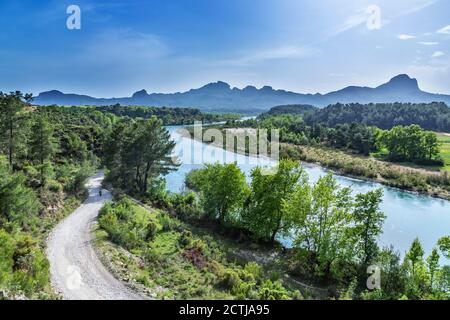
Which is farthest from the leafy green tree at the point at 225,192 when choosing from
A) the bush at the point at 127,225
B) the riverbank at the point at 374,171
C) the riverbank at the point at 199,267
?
the riverbank at the point at 374,171

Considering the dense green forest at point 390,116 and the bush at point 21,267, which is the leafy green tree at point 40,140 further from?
the dense green forest at point 390,116

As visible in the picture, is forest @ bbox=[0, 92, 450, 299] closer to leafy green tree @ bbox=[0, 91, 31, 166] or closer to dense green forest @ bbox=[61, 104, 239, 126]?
leafy green tree @ bbox=[0, 91, 31, 166]

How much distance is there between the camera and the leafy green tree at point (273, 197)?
3080 cm

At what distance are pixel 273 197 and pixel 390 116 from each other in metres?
130

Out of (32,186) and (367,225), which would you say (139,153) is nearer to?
(32,186)

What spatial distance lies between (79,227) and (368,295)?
750 inches

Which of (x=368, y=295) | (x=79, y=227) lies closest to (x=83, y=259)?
(x=79, y=227)

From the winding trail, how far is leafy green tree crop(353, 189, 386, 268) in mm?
16803

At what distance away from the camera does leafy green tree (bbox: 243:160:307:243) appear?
1212 inches

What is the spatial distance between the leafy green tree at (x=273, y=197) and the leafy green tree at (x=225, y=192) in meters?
2.14

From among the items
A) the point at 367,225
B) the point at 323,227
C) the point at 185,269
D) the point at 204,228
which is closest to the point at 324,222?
the point at 323,227

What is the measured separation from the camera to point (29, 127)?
35406mm

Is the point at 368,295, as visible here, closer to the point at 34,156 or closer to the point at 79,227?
the point at 79,227

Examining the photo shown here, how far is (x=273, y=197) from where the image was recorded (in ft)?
101
